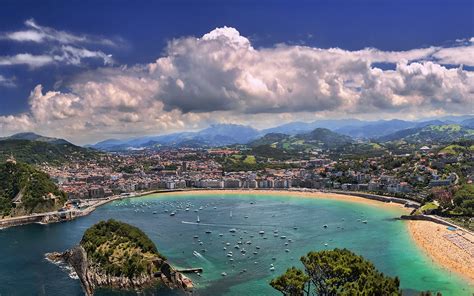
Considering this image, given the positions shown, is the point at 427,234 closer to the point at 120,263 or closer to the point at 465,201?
the point at 465,201

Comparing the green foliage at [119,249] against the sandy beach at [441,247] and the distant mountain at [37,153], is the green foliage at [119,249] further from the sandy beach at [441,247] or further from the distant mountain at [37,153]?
the distant mountain at [37,153]

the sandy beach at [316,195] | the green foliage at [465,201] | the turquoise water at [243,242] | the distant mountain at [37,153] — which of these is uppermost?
the distant mountain at [37,153]

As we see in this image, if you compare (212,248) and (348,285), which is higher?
(348,285)

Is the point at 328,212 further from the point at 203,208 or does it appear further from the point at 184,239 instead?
the point at 184,239

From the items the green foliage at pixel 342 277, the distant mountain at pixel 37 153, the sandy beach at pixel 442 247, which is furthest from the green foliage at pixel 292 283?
the distant mountain at pixel 37 153

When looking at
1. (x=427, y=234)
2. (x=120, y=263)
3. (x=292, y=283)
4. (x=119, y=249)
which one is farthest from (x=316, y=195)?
(x=292, y=283)

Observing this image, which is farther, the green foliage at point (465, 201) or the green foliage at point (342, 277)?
the green foliage at point (465, 201)

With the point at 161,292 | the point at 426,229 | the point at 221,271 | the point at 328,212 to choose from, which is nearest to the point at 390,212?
the point at 328,212
